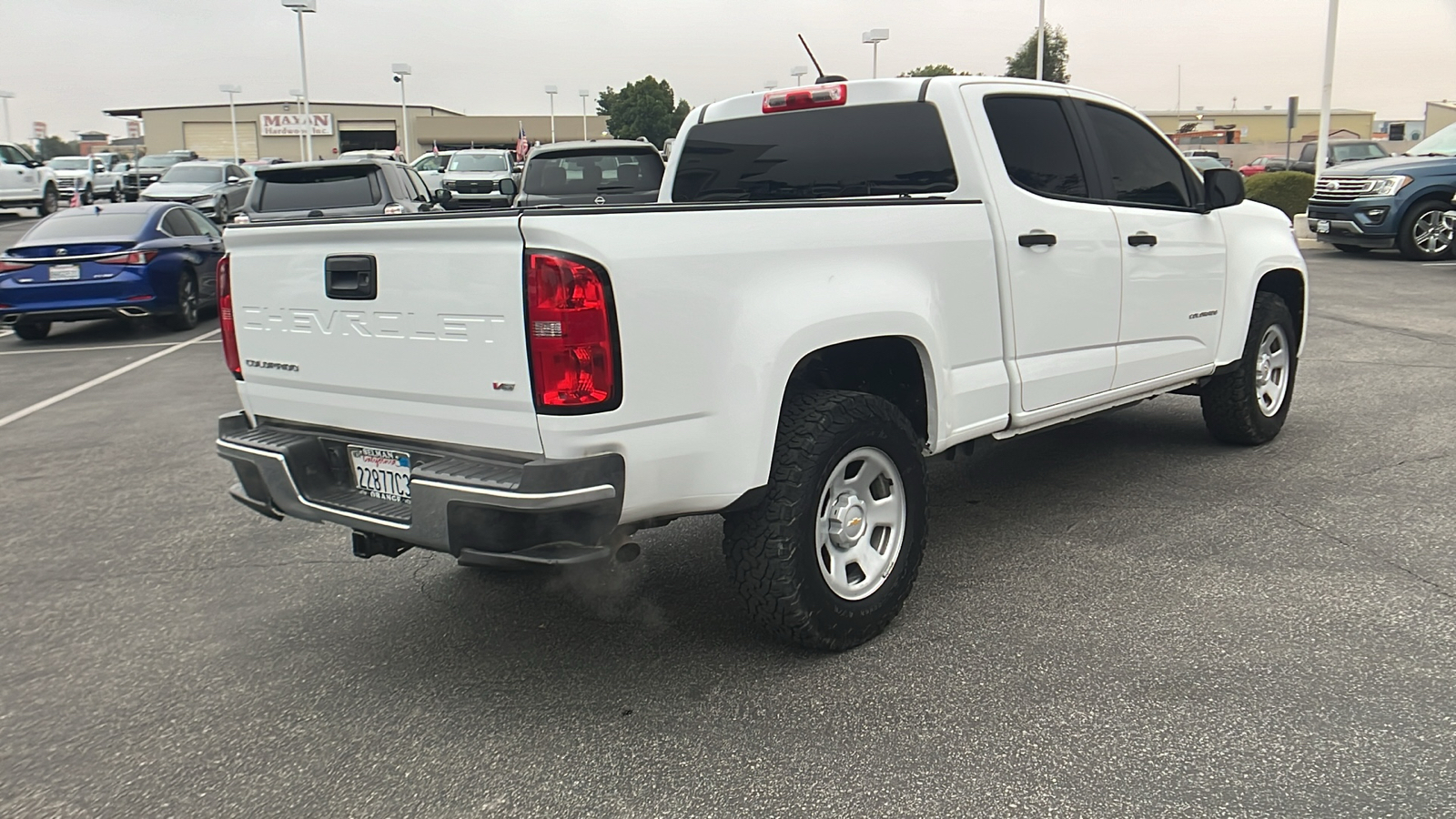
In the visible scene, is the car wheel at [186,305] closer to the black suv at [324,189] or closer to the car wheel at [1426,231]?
the black suv at [324,189]

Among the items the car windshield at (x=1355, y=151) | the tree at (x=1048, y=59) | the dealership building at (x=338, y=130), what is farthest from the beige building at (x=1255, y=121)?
the car windshield at (x=1355, y=151)

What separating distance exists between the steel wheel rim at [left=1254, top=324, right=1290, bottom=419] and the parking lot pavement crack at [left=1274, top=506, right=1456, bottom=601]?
1.35m

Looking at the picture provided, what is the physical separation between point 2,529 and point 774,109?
4.40 meters

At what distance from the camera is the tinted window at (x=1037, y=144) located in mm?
4641

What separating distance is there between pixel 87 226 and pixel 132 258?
0.88 meters

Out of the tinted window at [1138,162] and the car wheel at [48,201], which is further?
the car wheel at [48,201]

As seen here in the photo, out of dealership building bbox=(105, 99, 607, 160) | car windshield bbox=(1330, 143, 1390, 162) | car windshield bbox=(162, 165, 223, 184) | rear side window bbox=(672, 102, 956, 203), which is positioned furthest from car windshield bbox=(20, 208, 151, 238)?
dealership building bbox=(105, 99, 607, 160)

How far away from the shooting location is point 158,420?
806 centimetres

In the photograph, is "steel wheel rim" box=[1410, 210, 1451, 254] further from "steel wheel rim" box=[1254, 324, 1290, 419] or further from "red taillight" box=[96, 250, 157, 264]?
"red taillight" box=[96, 250, 157, 264]

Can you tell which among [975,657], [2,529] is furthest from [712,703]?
[2,529]

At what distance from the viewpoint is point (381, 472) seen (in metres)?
3.54

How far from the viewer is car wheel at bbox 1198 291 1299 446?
6195 millimetres

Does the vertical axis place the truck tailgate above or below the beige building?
below

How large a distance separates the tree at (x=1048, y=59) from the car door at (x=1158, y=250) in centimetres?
5585
